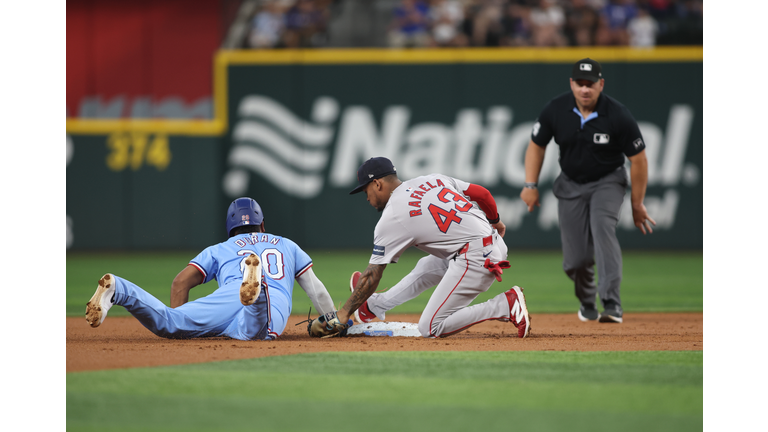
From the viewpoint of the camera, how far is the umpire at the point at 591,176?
6695 millimetres

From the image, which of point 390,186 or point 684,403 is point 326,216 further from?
point 684,403

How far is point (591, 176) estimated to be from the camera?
6.95 metres

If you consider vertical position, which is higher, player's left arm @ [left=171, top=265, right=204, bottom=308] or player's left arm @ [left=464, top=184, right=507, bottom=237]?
player's left arm @ [left=464, top=184, right=507, bottom=237]

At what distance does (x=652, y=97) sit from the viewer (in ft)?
51.7

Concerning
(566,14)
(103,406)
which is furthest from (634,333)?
(566,14)

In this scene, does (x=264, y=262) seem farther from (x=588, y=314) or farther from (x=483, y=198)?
(x=588, y=314)

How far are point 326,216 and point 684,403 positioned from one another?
1279cm

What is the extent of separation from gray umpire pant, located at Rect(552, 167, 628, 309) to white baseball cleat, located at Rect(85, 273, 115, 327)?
3.86 m

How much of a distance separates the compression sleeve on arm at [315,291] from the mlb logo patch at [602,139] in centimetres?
272

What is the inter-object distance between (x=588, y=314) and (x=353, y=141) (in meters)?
9.43

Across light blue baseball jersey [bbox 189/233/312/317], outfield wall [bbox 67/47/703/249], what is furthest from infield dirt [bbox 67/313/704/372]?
outfield wall [bbox 67/47/703/249]

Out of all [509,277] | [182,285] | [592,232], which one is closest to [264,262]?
[182,285]

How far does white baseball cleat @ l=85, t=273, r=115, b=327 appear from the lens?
4824mm

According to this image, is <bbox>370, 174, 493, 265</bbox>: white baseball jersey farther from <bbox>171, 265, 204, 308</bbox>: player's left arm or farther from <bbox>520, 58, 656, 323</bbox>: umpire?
<bbox>520, 58, 656, 323</bbox>: umpire
